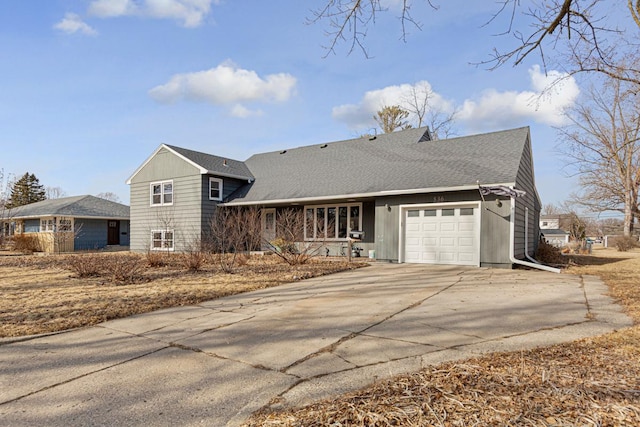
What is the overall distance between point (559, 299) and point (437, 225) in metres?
6.07

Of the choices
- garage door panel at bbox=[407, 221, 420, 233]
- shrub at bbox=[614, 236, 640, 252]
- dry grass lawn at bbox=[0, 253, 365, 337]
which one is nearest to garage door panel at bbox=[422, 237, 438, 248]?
garage door panel at bbox=[407, 221, 420, 233]

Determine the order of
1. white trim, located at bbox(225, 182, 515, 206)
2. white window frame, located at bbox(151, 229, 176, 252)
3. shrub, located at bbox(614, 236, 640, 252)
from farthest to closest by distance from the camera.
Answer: shrub, located at bbox(614, 236, 640, 252)
white window frame, located at bbox(151, 229, 176, 252)
white trim, located at bbox(225, 182, 515, 206)

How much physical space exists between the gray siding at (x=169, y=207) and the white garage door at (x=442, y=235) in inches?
369

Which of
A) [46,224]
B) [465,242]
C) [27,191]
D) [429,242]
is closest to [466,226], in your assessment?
[465,242]

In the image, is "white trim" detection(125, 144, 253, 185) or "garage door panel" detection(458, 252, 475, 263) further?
"white trim" detection(125, 144, 253, 185)

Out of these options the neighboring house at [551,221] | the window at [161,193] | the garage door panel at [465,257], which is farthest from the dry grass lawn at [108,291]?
the neighboring house at [551,221]

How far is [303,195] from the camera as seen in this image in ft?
50.7

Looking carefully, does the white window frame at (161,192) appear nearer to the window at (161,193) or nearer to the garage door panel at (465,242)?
the window at (161,193)

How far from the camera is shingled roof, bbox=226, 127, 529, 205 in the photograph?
12.4 m

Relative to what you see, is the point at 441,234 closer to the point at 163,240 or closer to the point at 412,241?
the point at 412,241

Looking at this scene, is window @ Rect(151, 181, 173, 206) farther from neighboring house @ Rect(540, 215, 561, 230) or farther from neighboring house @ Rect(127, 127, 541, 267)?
neighboring house @ Rect(540, 215, 561, 230)

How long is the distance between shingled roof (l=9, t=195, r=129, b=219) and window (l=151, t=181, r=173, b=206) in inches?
352

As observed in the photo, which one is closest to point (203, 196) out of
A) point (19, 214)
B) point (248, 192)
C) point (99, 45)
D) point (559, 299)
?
point (248, 192)

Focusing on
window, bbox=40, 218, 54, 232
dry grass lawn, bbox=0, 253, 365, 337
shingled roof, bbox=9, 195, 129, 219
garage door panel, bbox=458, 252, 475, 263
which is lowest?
A: dry grass lawn, bbox=0, 253, 365, 337
